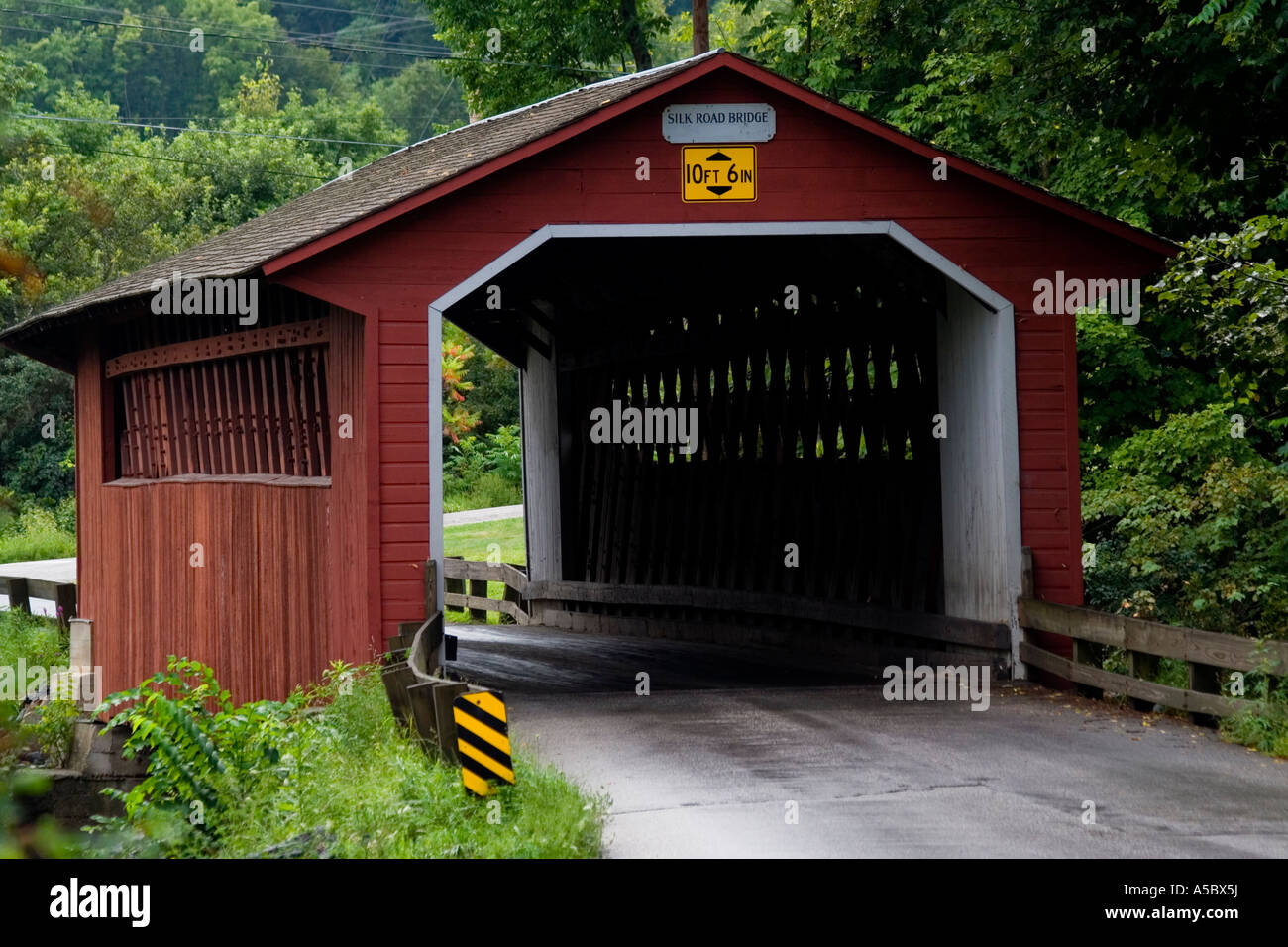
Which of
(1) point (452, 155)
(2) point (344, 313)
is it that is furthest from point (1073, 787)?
(1) point (452, 155)

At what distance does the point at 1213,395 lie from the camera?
14930mm

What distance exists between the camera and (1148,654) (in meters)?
9.57

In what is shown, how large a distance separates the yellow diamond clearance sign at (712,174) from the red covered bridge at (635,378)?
2cm

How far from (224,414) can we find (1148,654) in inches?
314

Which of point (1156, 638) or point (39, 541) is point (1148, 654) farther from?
point (39, 541)

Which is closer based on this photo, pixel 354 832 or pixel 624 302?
pixel 354 832

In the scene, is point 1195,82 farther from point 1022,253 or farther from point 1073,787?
point 1073,787

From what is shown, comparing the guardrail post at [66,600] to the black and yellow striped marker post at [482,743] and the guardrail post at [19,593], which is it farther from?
the black and yellow striped marker post at [482,743]

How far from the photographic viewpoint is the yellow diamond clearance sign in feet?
35.7

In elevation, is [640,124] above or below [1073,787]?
above

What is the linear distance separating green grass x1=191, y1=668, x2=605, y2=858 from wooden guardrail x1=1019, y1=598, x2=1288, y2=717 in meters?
3.87

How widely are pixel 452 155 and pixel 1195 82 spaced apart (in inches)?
225

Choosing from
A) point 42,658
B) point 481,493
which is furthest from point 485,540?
point 42,658

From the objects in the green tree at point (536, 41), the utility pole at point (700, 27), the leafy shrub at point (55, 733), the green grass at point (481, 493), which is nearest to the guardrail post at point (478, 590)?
the green tree at point (536, 41)
